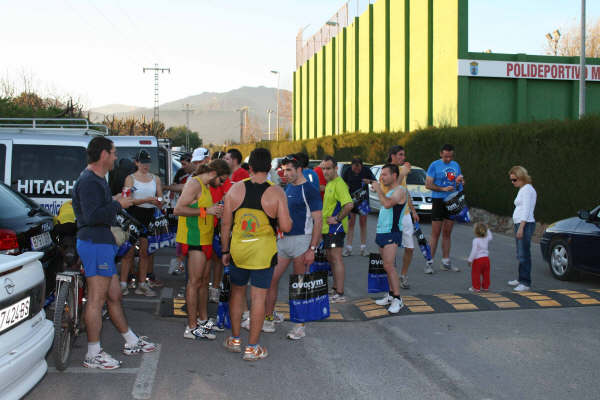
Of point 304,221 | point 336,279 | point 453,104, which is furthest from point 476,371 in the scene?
point 453,104

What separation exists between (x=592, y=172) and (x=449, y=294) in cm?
843

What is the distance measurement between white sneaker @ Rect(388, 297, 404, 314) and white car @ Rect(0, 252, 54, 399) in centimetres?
409

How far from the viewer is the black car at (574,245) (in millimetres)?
9180

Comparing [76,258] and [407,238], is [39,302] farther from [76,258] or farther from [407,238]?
[407,238]

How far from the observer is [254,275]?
5.82 metres

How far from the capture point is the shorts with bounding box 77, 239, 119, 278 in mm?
5461

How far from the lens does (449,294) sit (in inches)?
344

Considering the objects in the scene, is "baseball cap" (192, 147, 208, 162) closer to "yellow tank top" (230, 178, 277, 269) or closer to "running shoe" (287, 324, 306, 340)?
"yellow tank top" (230, 178, 277, 269)

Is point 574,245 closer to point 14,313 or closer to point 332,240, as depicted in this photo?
point 332,240

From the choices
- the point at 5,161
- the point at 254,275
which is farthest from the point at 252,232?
→ the point at 5,161

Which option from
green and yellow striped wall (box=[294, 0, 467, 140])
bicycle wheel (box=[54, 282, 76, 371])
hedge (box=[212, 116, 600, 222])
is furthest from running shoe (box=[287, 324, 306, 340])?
green and yellow striped wall (box=[294, 0, 467, 140])

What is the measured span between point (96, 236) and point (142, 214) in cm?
330

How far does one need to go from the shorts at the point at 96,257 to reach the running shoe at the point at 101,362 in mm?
717

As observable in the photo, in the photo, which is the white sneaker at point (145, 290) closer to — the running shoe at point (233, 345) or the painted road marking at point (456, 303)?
the painted road marking at point (456, 303)
